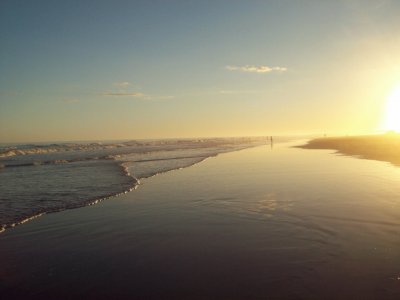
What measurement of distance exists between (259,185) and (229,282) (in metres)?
11.7

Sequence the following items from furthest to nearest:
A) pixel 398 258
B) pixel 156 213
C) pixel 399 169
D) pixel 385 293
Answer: pixel 399 169
pixel 156 213
pixel 398 258
pixel 385 293

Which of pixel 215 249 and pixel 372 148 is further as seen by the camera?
pixel 372 148

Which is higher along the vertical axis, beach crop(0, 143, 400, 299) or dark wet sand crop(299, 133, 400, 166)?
dark wet sand crop(299, 133, 400, 166)

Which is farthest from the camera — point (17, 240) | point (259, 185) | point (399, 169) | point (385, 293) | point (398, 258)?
point (399, 169)

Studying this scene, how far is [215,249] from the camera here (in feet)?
26.7

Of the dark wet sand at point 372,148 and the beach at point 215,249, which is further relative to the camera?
the dark wet sand at point 372,148

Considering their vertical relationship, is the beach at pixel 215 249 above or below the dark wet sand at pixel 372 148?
below

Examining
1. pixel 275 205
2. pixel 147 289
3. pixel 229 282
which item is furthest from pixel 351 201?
pixel 147 289

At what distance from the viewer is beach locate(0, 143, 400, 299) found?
6062 millimetres

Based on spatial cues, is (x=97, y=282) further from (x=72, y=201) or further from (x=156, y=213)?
(x=72, y=201)

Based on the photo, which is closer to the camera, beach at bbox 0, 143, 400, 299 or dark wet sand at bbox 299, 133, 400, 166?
beach at bbox 0, 143, 400, 299

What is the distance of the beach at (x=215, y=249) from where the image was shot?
6062 mm

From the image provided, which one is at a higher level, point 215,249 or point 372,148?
point 372,148

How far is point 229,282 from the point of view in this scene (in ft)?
20.4
